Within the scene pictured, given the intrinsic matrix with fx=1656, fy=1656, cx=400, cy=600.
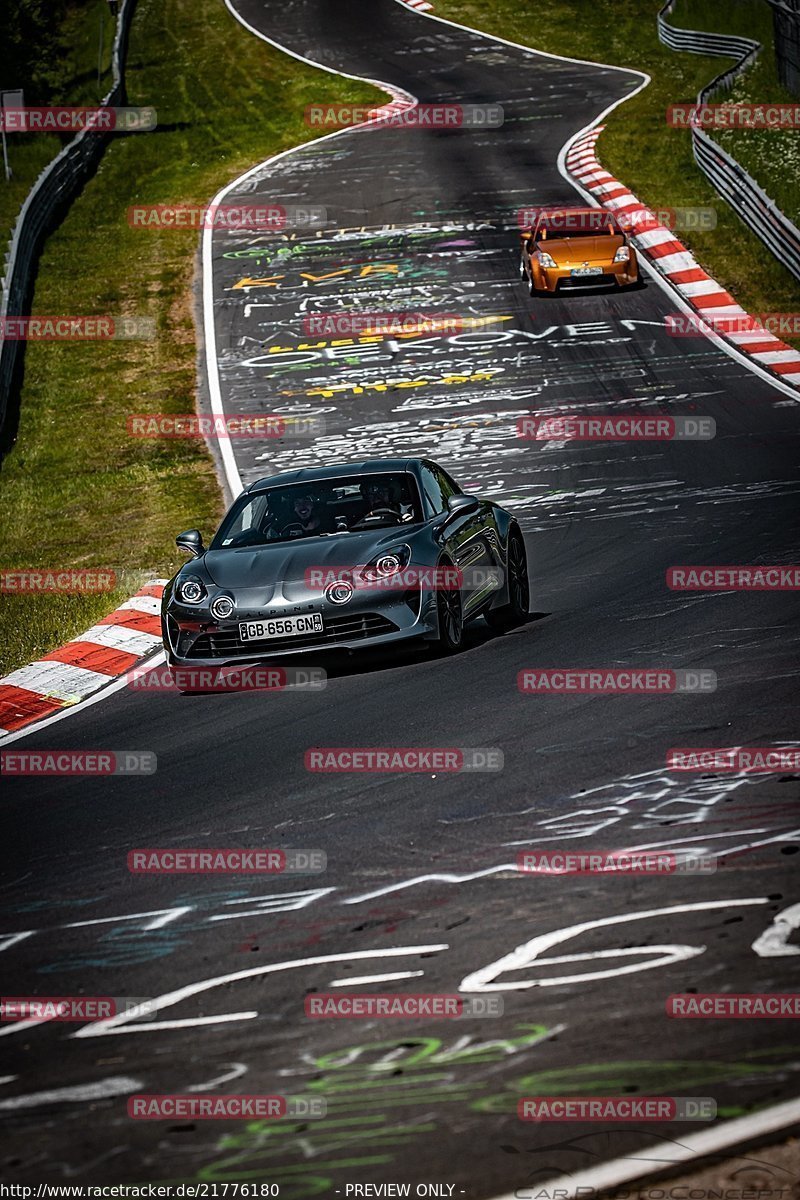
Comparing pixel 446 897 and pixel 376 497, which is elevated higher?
pixel 376 497

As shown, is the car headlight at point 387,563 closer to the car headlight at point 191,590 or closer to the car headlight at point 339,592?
the car headlight at point 339,592

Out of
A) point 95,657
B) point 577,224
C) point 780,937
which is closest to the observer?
point 780,937

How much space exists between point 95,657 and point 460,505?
293 cm

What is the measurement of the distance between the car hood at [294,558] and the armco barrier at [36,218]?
486 inches

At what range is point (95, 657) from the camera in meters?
11.8

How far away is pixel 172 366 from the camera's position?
83.0ft

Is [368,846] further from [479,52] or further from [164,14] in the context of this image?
[164,14]

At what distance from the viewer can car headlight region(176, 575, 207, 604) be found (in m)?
10.3

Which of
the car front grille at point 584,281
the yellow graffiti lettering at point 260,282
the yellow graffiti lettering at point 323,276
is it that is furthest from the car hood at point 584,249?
the yellow graffiti lettering at point 260,282

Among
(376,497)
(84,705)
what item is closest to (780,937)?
(84,705)

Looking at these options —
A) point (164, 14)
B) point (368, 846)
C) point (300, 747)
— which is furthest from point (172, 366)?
point (164, 14)

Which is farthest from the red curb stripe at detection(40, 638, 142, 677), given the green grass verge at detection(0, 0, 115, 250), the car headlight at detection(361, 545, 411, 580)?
the green grass verge at detection(0, 0, 115, 250)

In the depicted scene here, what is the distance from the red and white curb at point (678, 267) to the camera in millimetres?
21766

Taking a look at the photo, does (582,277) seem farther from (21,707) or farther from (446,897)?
(446,897)
